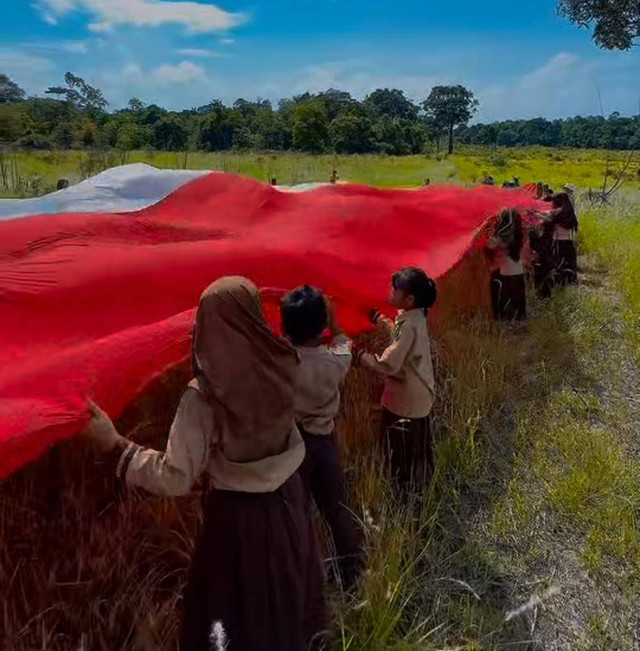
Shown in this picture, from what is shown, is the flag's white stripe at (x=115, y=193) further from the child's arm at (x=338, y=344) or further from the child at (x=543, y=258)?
the child at (x=543, y=258)

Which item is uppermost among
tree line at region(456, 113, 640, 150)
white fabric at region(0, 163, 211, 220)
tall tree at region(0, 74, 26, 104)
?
tall tree at region(0, 74, 26, 104)

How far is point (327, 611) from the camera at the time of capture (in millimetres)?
2211

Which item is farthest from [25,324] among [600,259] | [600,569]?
[600,259]

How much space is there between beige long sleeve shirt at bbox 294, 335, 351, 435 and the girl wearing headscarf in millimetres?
484

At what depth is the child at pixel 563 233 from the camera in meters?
7.56

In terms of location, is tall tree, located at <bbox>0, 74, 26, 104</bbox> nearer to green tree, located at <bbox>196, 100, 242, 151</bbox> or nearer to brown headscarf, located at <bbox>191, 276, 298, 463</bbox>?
brown headscarf, located at <bbox>191, 276, 298, 463</bbox>

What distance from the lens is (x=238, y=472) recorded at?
5.91 feet

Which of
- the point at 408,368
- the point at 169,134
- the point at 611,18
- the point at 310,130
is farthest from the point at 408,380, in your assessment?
the point at 310,130

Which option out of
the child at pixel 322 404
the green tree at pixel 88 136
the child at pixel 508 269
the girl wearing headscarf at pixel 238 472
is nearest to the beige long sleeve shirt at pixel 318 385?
the child at pixel 322 404

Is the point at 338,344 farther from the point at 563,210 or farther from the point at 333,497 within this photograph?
the point at 563,210

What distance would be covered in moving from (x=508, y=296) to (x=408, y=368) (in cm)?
327

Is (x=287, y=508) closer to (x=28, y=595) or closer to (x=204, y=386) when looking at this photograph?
(x=204, y=386)

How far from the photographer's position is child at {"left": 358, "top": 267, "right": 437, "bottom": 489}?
119 inches

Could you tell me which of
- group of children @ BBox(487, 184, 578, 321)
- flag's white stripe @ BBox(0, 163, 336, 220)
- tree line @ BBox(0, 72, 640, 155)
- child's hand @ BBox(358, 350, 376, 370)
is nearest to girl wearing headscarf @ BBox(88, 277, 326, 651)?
child's hand @ BBox(358, 350, 376, 370)
